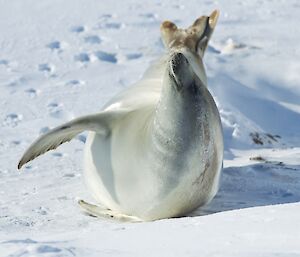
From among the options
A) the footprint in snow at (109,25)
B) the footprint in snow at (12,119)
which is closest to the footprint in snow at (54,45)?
the footprint in snow at (109,25)

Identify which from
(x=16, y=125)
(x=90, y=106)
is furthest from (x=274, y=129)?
(x=16, y=125)

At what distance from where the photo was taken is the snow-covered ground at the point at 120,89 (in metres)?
2.00

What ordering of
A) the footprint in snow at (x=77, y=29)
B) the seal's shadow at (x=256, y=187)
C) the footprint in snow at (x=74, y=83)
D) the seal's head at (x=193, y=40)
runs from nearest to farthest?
the seal's shadow at (x=256, y=187)
the seal's head at (x=193, y=40)
the footprint in snow at (x=74, y=83)
the footprint in snow at (x=77, y=29)

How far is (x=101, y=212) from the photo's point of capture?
296 cm

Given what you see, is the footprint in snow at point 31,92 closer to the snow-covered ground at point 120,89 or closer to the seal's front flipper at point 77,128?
the snow-covered ground at point 120,89

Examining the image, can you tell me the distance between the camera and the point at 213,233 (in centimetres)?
203

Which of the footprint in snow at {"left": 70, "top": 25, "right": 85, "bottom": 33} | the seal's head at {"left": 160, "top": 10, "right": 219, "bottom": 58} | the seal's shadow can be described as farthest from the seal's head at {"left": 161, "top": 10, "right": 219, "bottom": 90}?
the footprint in snow at {"left": 70, "top": 25, "right": 85, "bottom": 33}

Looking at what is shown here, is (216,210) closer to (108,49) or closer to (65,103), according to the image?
(65,103)

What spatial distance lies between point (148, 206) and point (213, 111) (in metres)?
0.39

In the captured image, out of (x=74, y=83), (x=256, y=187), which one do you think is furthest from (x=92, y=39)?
(x=256, y=187)

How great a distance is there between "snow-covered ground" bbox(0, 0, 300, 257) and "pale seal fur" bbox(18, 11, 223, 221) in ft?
0.42

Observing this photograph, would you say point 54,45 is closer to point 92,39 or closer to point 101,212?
point 92,39

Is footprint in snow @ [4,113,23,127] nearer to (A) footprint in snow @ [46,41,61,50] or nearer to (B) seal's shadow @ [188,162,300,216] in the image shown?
(A) footprint in snow @ [46,41,61,50]

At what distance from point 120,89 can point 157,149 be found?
2.10 m
